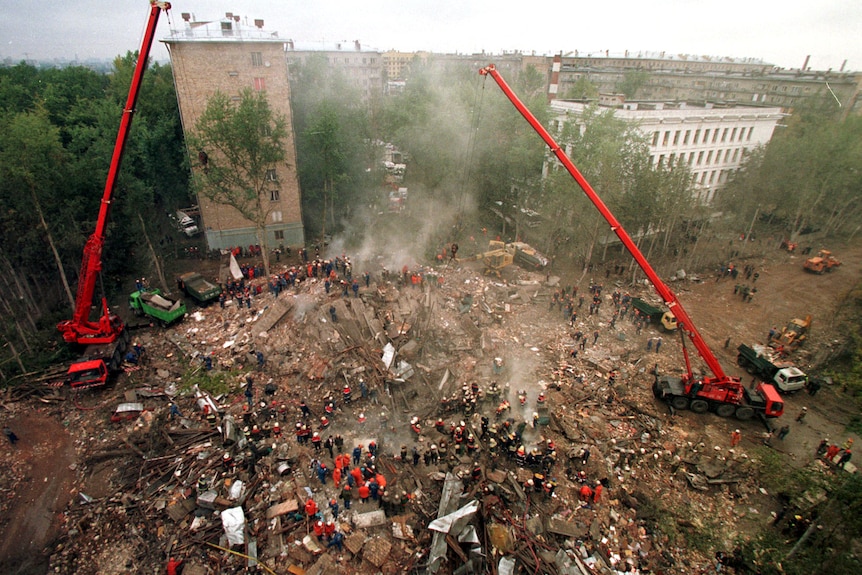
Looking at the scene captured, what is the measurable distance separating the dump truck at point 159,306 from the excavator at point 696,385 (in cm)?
1712

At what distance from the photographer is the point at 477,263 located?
26.4 metres

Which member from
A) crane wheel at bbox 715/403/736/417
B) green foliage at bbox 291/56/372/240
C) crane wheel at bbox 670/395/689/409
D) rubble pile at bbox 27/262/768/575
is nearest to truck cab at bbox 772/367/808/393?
crane wheel at bbox 715/403/736/417

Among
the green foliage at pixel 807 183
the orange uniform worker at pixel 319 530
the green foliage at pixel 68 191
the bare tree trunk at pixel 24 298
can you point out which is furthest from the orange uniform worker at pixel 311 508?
the green foliage at pixel 807 183

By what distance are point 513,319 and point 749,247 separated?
75.3 ft

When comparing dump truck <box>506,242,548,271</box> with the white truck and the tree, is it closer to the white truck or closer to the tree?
the tree

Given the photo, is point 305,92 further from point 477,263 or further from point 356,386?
point 356,386

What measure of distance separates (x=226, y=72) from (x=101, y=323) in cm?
1525

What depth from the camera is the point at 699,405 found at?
16375mm

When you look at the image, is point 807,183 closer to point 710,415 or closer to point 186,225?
point 710,415

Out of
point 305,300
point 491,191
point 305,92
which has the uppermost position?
point 305,92

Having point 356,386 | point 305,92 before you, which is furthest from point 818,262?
point 305,92

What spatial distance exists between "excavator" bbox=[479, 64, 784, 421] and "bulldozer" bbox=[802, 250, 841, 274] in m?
18.4

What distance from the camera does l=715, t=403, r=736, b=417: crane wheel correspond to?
16.2 meters

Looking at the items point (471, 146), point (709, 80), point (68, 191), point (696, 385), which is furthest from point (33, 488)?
point (709, 80)
